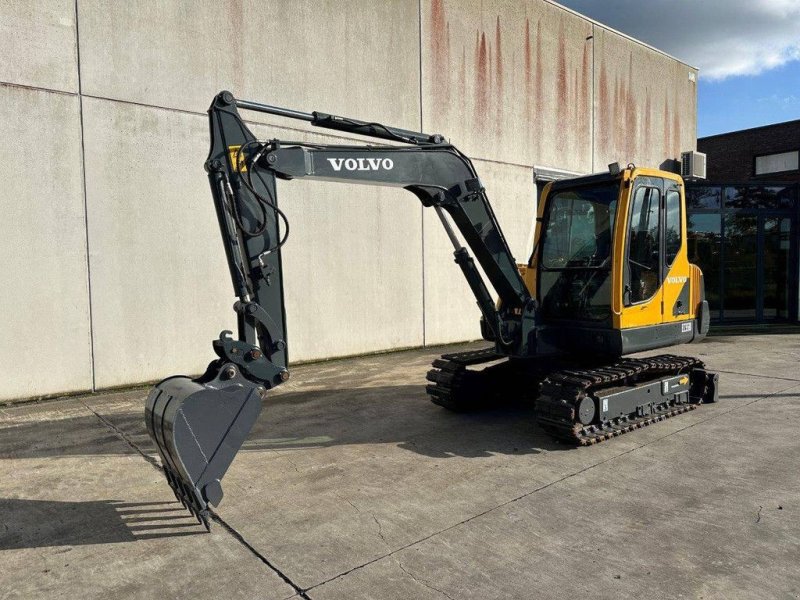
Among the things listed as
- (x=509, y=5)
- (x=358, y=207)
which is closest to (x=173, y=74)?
(x=358, y=207)

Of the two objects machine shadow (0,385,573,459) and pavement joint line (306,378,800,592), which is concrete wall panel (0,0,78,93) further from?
pavement joint line (306,378,800,592)

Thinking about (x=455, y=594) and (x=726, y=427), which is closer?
(x=455, y=594)

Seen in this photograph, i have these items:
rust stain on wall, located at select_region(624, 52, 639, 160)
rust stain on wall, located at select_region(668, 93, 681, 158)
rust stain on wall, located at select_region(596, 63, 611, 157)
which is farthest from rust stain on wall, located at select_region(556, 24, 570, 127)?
rust stain on wall, located at select_region(668, 93, 681, 158)

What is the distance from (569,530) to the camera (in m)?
3.77

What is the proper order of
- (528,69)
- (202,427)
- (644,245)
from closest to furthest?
1. (202,427)
2. (644,245)
3. (528,69)

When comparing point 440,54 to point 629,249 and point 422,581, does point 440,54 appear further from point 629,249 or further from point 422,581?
point 422,581

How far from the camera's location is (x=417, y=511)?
4.09 metres

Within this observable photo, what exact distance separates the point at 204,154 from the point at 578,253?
5502 mm

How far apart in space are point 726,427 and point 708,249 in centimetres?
958

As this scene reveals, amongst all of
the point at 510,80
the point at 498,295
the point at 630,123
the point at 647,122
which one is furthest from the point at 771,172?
the point at 498,295

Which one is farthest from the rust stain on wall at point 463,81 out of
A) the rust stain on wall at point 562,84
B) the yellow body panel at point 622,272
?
the yellow body panel at point 622,272

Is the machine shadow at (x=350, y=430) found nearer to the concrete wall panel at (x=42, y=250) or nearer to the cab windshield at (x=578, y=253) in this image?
the concrete wall panel at (x=42, y=250)

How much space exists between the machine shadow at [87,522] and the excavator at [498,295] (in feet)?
0.90

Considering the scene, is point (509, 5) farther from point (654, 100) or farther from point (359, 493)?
point (359, 493)
